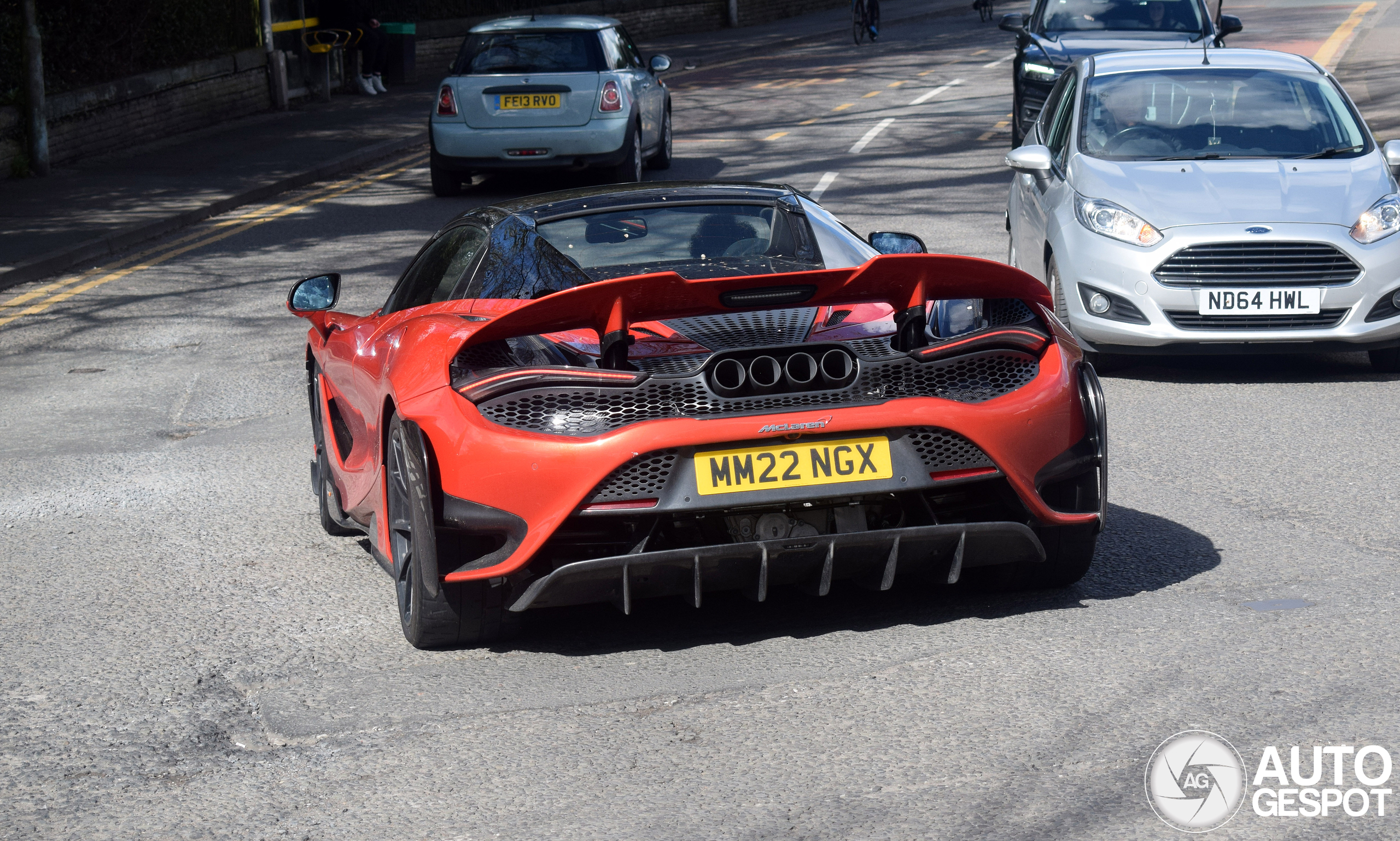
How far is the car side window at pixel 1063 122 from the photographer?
9.86 meters

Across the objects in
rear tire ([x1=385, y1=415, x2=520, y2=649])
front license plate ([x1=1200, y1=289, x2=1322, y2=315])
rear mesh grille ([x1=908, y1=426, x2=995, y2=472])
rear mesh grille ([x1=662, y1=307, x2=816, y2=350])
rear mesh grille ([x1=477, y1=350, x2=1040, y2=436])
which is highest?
rear mesh grille ([x1=662, y1=307, x2=816, y2=350])

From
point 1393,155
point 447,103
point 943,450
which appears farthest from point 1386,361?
point 447,103

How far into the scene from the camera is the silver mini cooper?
16438 mm

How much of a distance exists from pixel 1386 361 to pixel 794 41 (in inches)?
1226

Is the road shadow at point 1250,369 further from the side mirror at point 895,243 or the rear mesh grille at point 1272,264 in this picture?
the side mirror at point 895,243

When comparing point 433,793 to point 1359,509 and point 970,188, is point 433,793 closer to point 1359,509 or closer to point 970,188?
point 1359,509

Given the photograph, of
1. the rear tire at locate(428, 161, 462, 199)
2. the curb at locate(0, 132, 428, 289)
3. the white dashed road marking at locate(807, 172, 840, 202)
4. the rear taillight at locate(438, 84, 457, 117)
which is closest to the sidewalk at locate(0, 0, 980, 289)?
the curb at locate(0, 132, 428, 289)

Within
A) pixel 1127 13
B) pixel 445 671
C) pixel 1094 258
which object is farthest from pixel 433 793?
pixel 1127 13

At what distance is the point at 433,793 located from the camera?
3.72 meters

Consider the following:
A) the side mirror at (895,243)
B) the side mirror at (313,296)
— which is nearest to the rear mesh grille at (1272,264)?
the side mirror at (895,243)

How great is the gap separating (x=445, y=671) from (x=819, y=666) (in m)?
1.02

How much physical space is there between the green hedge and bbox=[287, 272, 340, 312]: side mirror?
14056 mm

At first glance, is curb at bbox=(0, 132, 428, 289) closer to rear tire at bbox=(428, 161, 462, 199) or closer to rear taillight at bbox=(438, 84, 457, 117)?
rear tire at bbox=(428, 161, 462, 199)

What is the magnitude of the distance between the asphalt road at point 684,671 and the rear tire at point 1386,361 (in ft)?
0.97
